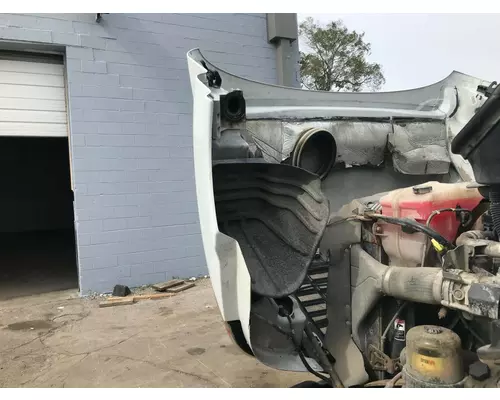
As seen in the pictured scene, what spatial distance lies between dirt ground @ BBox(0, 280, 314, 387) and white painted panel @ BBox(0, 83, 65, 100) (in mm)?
2601

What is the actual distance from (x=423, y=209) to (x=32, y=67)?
529 cm

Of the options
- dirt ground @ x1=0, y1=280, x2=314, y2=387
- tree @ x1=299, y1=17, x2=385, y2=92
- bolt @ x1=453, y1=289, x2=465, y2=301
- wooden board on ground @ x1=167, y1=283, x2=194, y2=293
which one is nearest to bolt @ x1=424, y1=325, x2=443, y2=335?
bolt @ x1=453, y1=289, x2=465, y2=301

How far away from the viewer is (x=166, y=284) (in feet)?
18.6

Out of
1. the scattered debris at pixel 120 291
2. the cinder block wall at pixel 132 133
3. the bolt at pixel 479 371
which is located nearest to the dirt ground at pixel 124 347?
the scattered debris at pixel 120 291

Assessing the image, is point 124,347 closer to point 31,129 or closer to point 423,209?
point 423,209

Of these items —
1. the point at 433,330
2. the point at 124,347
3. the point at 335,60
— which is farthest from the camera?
the point at 335,60

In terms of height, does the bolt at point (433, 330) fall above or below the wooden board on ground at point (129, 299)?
above

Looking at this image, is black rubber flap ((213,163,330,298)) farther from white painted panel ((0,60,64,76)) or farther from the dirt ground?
white painted panel ((0,60,64,76))

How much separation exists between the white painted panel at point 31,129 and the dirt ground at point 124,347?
2.13 m

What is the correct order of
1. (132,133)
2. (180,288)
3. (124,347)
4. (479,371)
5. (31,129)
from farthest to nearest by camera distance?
(132,133) < (180,288) < (31,129) < (124,347) < (479,371)

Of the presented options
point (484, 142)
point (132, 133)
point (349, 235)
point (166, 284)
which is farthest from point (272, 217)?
point (132, 133)

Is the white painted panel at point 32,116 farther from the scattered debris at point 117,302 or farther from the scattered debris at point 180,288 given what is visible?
the scattered debris at point 180,288

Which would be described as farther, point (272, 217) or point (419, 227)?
point (272, 217)

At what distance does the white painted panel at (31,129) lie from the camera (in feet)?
17.4
